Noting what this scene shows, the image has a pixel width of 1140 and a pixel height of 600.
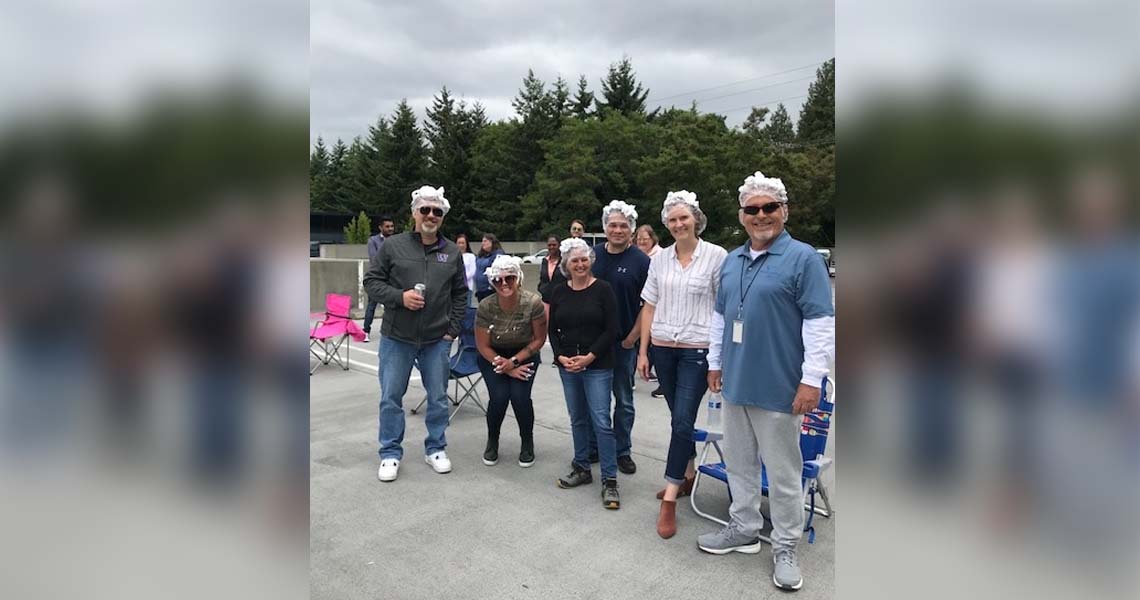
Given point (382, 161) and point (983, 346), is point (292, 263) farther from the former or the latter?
point (382, 161)

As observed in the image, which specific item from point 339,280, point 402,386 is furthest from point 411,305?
point 339,280

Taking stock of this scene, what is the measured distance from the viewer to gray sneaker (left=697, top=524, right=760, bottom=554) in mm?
3113

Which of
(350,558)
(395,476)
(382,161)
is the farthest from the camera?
(382,161)

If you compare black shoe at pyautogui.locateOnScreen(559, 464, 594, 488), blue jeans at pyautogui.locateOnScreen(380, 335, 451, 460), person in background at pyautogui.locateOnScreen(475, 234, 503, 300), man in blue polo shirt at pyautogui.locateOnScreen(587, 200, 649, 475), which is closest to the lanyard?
man in blue polo shirt at pyautogui.locateOnScreen(587, 200, 649, 475)

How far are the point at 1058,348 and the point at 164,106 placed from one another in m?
1.10

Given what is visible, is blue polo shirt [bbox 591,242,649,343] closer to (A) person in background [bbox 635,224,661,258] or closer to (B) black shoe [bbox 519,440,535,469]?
(B) black shoe [bbox 519,440,535,469]

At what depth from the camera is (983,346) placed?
2.28 feet

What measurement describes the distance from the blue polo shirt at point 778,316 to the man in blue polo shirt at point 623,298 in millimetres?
1624

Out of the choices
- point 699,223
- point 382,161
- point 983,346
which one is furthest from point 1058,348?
point 382,161

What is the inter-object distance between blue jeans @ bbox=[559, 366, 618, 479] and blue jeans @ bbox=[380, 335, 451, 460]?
3.24 ft

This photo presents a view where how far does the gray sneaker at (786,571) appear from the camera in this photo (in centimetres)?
276

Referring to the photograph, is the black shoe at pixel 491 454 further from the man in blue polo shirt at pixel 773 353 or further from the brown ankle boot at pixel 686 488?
the man in blue polo shirt at pixel 773 353

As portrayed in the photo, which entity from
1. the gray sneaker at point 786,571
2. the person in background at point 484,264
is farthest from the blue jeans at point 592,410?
the person in background at point 484,264

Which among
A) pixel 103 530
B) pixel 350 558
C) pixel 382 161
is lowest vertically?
pixel 350 558
